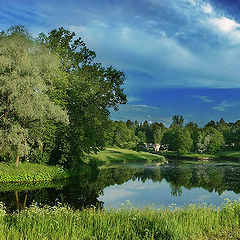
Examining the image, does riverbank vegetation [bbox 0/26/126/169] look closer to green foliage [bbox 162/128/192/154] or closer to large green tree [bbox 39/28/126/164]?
large green tree [bbox 39/28/126/164]

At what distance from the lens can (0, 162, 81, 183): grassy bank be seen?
26.0 meters

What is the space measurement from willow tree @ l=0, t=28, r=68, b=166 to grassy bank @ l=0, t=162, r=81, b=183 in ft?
5.60

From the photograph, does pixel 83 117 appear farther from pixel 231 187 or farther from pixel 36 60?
pixel 231 187

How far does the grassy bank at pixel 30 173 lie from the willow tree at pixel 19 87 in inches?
67.2

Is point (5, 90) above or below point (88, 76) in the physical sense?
below

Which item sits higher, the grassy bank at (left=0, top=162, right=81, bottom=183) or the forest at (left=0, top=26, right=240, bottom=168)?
the forest at (left=0, top=26, right=240, bottom=168)

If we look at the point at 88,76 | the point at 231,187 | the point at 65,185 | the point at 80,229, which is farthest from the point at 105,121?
the point at 80,229

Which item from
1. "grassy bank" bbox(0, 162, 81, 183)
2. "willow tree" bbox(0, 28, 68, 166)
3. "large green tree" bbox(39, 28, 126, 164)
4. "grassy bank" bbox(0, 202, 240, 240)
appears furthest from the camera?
"large green tree" bbox(39, 28, 126, 164)

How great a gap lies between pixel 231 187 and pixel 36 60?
27104mm

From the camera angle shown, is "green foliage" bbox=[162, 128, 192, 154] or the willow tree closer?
the willow tree

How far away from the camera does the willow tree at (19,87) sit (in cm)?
2456

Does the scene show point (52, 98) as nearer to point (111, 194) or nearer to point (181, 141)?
point (111, 194)

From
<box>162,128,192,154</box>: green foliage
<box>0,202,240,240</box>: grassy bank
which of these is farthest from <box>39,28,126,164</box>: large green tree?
<box>162,128,192,154</box>: green foliage

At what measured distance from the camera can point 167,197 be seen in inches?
935
